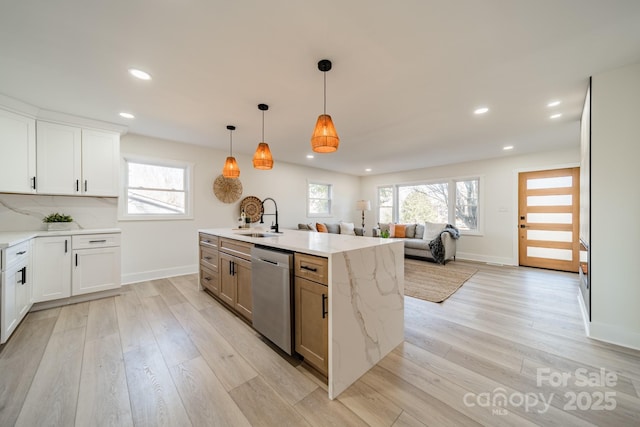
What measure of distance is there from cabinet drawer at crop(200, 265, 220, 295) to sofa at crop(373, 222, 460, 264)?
3.49 meters

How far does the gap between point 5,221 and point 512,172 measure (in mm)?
8495

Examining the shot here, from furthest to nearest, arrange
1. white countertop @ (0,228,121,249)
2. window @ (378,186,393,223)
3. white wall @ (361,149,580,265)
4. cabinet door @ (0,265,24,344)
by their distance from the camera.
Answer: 1. window @ (378,186,393,223)
2. white wall @ (361,149,580,265)
3. white countertop @ (0,228,121,249)
4. cabinet door @ (0,265,24,344)

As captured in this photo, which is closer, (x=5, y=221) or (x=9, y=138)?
(x=9, y=138)

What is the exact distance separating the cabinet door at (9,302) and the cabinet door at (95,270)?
633mm

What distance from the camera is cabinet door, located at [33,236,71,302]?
2738 millimetres

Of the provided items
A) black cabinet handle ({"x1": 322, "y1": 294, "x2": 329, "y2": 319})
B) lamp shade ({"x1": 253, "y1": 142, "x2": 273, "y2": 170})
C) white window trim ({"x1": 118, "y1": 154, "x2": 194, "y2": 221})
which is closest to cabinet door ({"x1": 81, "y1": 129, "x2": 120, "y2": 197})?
white window trim ({"x1": 118, "y1": 154, "x2": 194, "y2": 221})

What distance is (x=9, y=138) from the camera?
267cm

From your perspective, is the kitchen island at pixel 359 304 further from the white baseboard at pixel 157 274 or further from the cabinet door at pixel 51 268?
the white baseboard at pixel 157 274

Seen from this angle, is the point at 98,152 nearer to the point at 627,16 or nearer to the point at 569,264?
the point at 627,16

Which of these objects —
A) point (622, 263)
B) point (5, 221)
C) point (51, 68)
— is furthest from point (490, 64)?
point (5, 221)

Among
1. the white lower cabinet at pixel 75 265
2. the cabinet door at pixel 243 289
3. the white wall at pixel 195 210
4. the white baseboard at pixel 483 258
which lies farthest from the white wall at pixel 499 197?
the white lower cabinet at pixel 75 265

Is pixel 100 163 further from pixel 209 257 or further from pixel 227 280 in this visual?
pixel 227 280

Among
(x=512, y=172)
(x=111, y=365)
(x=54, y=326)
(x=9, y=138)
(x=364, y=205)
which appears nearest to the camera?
(x=111, y=365)

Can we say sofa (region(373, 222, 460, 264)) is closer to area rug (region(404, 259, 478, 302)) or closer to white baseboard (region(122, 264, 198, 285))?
area rug (region(404, 259, 478, 302))
